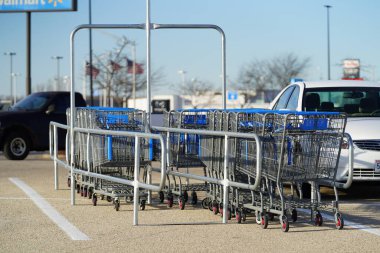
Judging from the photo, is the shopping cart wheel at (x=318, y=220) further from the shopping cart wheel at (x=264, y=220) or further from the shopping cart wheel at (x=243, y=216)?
the shopping cart wheel at (x=243, y=216)

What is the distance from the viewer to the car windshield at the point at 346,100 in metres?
13.1

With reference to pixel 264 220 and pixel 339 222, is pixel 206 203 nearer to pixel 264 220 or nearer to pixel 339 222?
pixel 264 220

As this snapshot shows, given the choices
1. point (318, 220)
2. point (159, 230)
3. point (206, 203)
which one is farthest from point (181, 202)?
point (318, 220)

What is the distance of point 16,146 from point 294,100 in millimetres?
10694

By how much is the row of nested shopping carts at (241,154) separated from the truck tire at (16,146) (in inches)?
389

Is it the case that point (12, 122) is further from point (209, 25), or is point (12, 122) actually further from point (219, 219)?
point (219, 219)

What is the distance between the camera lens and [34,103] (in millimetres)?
21938

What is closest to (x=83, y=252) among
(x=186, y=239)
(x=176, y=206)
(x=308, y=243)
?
(x=186, y=239)

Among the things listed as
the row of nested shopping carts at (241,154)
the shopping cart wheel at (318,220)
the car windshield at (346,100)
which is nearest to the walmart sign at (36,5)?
the car windshield at (346,100)

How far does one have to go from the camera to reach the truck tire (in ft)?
71.2

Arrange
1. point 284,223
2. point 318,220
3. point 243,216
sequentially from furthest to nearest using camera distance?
point 243,216
point 318,220
point 284,223

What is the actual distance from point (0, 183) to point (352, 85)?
21.1 ft

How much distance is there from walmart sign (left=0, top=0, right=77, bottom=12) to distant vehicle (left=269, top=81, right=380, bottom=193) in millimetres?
18004

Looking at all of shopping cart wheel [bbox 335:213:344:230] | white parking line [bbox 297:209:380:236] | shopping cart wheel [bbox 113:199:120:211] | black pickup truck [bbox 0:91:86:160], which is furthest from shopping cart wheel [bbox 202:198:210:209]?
black pickup truck [bbox 0:91:86:160]
